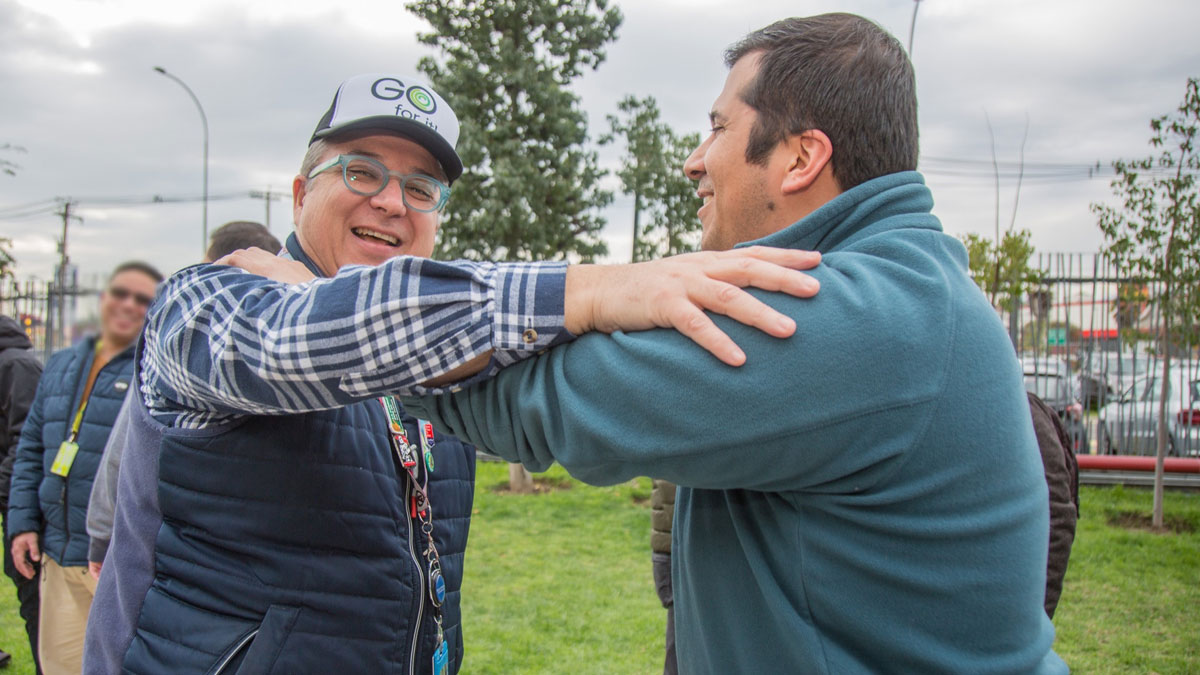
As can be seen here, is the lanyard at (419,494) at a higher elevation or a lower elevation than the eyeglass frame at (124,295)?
lower

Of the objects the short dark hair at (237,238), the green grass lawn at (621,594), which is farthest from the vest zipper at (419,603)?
the green grass lawn at (621,594)

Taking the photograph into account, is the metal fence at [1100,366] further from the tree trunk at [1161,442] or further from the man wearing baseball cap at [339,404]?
the man wearing baseball cap at [339,404]

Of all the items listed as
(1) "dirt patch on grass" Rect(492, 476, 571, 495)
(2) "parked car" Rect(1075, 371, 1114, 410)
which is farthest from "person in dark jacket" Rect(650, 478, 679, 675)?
(2) "parked car" Rect(1075, 371, 1114, 410)

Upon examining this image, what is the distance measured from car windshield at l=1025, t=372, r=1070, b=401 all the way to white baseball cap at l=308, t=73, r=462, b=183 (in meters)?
10.5

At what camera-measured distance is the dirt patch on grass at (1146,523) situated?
839 centimetres

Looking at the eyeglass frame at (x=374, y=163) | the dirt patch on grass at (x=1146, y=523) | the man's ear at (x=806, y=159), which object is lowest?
the dirt patch on grass at (x=1146, y=523)

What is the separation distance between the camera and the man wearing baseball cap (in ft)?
3.83

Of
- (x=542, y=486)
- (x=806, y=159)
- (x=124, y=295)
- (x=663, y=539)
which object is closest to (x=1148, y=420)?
(x=542, y=486)

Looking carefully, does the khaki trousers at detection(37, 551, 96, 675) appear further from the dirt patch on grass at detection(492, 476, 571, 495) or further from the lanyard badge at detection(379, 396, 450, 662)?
the dirt patch on grass at detection(492, 476, 571, 495)

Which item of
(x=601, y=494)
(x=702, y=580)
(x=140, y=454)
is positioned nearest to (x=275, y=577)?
(x=140, y=454)

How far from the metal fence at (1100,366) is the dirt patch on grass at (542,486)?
6.26 m

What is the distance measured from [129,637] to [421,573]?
1.98 feet

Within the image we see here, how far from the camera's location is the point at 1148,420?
10789mm

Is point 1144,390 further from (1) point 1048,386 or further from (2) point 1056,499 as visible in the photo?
(2) point 1056,499
